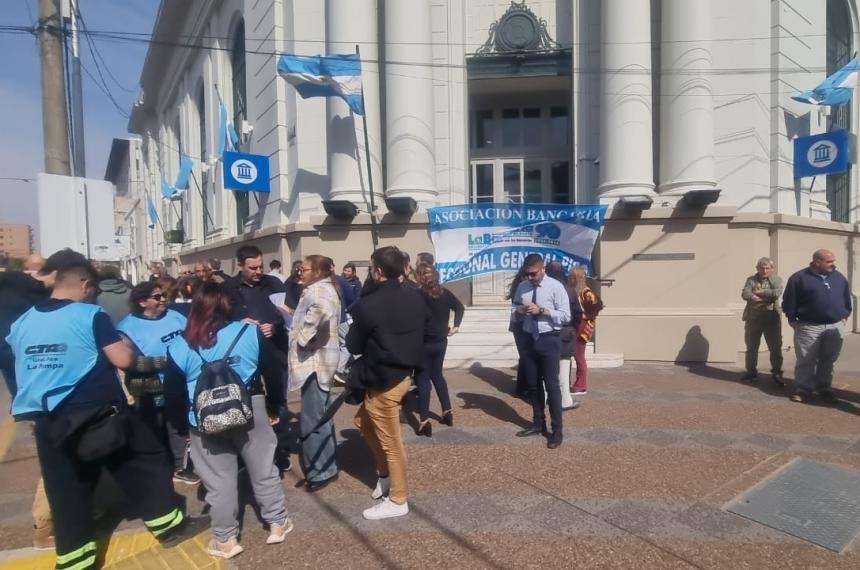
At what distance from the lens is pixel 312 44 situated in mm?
10914

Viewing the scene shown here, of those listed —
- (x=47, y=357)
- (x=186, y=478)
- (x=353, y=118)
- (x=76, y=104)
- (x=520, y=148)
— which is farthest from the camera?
(x=520, y=148)

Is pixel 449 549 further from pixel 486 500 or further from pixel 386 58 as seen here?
pixel 386 58

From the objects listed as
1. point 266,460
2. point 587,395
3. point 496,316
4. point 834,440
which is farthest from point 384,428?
point 496,316

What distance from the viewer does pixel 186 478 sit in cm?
468

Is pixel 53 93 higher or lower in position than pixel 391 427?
higher

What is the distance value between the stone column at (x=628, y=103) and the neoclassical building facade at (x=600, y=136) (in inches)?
1.2

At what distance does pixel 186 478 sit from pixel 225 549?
1.50 meters

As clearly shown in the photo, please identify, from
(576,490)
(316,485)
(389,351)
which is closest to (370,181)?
(316,485)

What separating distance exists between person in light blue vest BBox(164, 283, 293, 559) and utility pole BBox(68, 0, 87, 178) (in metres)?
5.91

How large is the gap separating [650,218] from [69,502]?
8540mm

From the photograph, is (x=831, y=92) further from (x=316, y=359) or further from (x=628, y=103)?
(x=316, y=359)

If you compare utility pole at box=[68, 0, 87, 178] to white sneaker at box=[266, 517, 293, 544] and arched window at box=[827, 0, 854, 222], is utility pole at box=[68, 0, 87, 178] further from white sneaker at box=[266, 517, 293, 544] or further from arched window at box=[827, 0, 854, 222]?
arched window at box=[827, 0, 854, 222]

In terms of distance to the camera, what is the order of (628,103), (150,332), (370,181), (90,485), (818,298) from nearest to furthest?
(90,485), (150,332), (818,298), (628,103), (370,181)

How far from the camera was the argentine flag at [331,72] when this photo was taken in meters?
9.55
